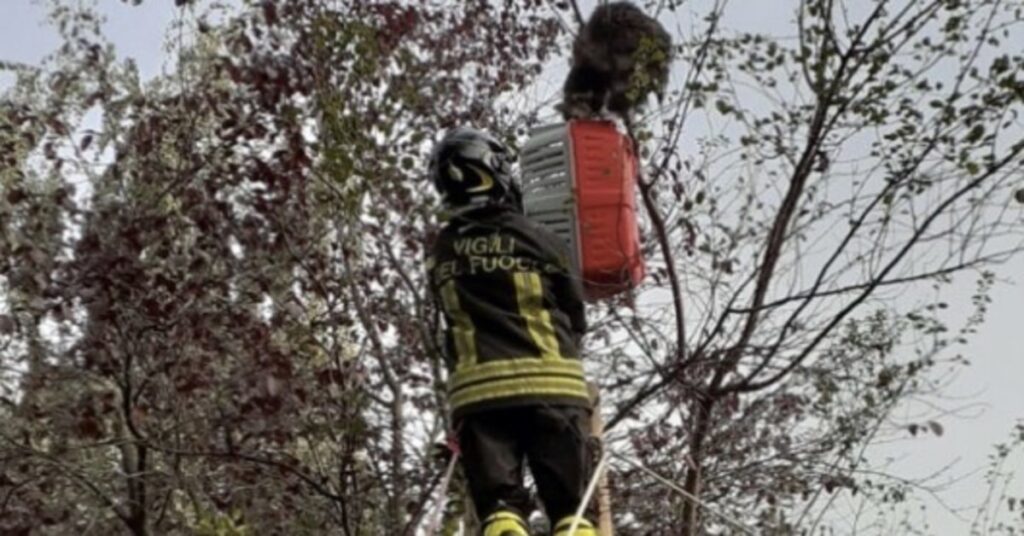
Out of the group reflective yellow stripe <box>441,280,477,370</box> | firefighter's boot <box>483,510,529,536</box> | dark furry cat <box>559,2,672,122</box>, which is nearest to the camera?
firefighter's boot <box>483,510,529,536</box>

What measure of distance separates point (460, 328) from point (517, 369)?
24 centimetres

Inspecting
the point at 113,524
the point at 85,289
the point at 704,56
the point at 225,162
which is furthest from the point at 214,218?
the point at 704,56

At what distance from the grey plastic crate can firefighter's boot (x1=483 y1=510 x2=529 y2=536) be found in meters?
0.84

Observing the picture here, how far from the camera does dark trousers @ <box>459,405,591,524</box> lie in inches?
142

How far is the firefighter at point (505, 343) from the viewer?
3.62 m

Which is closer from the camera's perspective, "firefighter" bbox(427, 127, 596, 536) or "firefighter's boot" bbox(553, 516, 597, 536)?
"firefighter's boot" bbox(553, 516, 597, 536)

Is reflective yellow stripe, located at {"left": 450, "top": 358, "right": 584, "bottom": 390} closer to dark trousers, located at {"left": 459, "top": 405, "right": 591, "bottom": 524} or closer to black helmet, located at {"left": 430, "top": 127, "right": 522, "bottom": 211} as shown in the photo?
dark trousers, located at {"left": 459, "top": 405, "right": 591, "bottom": 524}

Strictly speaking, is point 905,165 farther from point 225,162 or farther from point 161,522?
point 161,522

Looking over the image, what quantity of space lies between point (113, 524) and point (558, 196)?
13.7 ft

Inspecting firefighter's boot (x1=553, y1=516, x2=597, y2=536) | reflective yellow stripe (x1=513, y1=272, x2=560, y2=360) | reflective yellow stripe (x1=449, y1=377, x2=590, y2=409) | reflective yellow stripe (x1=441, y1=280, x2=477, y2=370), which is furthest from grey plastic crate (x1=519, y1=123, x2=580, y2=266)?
firefighter's boot (x1=553, y1=516, x2=597, y2=536)

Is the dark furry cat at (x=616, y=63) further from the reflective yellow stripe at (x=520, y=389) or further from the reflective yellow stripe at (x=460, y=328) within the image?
the reflective yellow stripe at (x=520, y=389)

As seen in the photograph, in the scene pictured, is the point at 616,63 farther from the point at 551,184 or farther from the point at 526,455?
the point at 526,455

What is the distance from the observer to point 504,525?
3.44 metres

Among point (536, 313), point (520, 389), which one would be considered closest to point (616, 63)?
point (536, 313)
